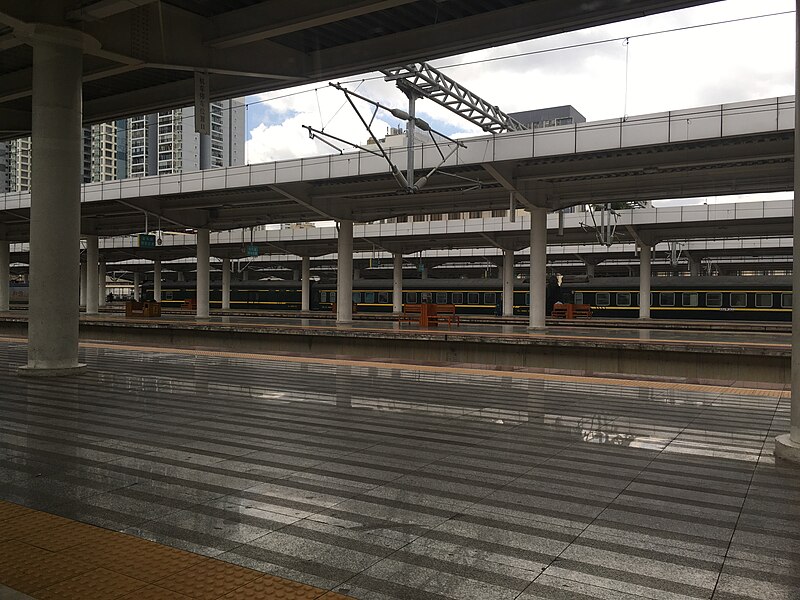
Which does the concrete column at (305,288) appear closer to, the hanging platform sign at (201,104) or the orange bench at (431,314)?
the orange bench at (431,314)

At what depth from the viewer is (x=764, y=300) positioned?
34.8 meters

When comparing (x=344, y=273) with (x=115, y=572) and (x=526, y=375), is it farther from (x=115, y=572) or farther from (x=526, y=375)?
(x=115, y=572)

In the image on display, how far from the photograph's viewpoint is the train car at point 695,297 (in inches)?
1361

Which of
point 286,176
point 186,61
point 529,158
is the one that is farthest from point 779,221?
point 186,61

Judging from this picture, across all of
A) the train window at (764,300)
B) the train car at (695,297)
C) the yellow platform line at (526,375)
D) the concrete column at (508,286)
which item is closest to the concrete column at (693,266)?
the train car at (695,297)

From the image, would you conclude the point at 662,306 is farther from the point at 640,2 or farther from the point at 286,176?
the point at 640,2

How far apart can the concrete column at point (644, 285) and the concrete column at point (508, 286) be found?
7.40 m

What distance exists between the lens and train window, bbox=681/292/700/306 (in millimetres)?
36812

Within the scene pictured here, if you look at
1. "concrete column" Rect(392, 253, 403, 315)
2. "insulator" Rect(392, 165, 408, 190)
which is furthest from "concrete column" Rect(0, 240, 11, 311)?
"insulator" Rect(392, 165, 408, 190)

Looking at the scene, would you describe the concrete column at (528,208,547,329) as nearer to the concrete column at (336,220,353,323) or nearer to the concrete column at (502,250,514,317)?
the concrete column at (336,220,353,323)

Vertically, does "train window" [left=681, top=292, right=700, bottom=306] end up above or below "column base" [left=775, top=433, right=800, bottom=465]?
above

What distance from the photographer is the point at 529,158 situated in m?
20.9

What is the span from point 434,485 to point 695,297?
119 ft

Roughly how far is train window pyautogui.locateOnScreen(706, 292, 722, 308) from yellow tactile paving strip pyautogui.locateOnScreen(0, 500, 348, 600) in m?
37.5
